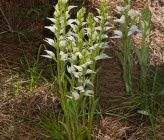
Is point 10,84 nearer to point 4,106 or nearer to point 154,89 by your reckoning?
point 4,106

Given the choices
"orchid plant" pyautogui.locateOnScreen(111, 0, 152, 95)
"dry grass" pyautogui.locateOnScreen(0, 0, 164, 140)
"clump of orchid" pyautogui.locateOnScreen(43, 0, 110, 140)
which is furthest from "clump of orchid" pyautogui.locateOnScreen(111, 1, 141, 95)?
"clump of orchid" pyautogui.locateOnScreen(43, 0, 110, 140)

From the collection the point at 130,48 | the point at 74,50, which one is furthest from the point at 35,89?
the point at 74,50

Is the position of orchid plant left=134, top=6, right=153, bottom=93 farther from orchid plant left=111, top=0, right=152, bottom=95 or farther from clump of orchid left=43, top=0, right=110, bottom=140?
A: clump of orchid left=43, top=0, right=110, bottom=140

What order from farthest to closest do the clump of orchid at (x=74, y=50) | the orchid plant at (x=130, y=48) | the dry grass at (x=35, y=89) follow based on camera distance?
the orchid plant at (x=130, y=48)
the dry grass at (x=35, y=89)
the clump of orchid at (x=74, y=50)

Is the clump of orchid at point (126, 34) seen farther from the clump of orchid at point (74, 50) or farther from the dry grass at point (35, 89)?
the clump of orchid at point (74, 50)

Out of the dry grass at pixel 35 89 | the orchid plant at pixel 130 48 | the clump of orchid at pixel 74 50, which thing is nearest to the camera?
the clump of orchid at pixel 74 50

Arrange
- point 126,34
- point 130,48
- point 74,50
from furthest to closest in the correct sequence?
point 130,48 < point 126,34 < point 74,50

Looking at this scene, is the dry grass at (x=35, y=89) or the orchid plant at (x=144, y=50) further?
the orchid plant at (x=144, y=50)

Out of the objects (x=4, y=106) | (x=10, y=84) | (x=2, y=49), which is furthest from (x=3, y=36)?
(x=4, y=106)

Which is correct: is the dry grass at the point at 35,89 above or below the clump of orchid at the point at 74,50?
below

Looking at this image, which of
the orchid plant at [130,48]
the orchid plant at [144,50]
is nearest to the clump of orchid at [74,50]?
the orchid plant at [130,48]

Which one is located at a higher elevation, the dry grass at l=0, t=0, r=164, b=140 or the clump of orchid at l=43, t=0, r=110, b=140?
the clump of orchid at l=43, t=0, r=110, b=140

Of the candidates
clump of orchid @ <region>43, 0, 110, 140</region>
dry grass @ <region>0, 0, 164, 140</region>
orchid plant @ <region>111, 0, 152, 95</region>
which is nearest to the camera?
clump of orchid @ <region>43, 0, 110, 140</region>

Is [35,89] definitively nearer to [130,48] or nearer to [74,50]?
[130,48]
